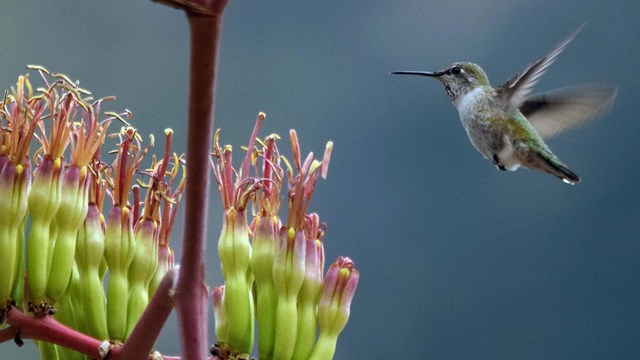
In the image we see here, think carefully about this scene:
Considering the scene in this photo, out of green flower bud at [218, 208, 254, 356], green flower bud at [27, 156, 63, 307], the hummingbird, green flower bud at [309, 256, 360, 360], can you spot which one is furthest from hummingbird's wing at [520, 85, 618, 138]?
green flower bud at [27, 156, 63, 307]

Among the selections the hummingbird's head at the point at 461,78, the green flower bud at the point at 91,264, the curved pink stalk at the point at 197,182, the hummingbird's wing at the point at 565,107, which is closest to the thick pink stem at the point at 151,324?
the curved pink stalk at the point at 197,182

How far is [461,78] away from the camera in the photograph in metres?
2.20

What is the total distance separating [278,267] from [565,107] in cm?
93

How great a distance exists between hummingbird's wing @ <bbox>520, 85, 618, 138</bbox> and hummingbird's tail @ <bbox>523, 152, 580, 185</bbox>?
83 millimetres

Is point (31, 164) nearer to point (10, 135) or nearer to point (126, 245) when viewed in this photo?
point (10, 135)

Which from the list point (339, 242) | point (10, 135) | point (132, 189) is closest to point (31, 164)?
point (10, 135)

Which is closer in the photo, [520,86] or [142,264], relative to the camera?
[142,264]

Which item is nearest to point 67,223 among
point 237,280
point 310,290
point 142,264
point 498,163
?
point 142,264

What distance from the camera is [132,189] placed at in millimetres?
1448

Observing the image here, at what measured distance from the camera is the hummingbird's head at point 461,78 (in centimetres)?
218

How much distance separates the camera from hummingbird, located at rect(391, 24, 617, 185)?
201cm

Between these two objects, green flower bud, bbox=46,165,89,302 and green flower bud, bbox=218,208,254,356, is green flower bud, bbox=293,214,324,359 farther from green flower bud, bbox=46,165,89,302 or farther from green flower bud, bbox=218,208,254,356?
green flower bud, bbox=46,165,89,302

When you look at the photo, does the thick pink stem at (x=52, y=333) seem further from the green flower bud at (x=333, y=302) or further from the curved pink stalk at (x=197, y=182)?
the green flower bud at (x=333, y=302)

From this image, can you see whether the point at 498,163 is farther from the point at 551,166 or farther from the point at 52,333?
the point at 52,333
